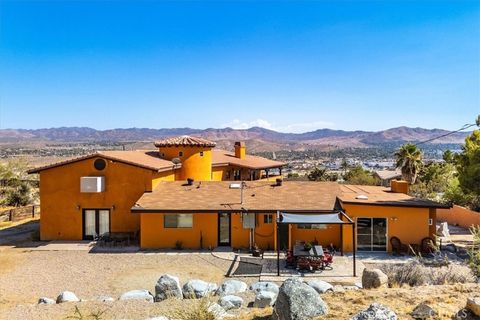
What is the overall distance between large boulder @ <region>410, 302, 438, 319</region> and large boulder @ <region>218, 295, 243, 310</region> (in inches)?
185

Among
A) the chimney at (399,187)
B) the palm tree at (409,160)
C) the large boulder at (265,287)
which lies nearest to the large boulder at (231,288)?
the large boulder at (265,287)

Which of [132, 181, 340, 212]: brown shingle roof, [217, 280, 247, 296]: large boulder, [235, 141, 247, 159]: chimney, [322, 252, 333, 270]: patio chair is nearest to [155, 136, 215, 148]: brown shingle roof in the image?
[132, 181, 340, 212]: brown shingle roof

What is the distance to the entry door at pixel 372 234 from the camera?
21.7 m

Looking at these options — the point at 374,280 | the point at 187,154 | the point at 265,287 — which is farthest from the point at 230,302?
the point at 187,154

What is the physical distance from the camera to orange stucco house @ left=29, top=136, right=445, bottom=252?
21.7 meters

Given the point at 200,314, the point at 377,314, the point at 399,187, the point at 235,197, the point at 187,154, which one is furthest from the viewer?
the point at 187,154

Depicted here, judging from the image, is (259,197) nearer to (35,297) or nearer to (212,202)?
(212,202)

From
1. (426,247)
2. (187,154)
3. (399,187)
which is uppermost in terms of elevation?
(187,154)

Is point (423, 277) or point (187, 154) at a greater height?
point (187, 154)

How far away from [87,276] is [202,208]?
6688 millimetres

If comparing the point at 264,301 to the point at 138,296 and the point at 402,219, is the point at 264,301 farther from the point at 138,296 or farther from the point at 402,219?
the point at 402,219

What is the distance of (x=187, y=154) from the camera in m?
30.0

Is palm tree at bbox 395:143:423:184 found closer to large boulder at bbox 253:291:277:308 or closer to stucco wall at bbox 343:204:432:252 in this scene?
stucco wall at bbox 343:204:432:252

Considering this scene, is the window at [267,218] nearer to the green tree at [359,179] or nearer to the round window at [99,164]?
the round window at [99,164]
